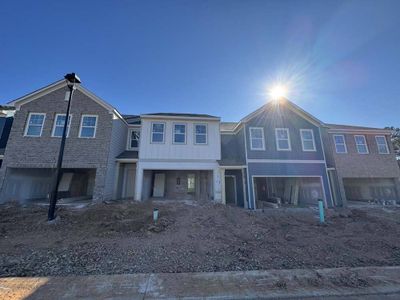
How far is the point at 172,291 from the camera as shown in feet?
11.0

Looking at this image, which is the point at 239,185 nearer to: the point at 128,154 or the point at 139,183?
the point at 139,183

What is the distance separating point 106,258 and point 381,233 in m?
10.3

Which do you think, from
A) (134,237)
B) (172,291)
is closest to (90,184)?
(134,237)

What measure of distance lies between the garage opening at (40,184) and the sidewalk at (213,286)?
433 inches

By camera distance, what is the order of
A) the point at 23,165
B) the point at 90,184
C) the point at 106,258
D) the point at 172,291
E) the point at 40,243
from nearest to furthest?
1. the point at 172,291
2. the point at 106,258
3. the point at 40,243
4. the point at 23,165
5. the point at 90,184

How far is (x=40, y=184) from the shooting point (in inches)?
538

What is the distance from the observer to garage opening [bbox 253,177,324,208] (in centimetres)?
1335

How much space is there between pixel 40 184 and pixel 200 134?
13.2 meters

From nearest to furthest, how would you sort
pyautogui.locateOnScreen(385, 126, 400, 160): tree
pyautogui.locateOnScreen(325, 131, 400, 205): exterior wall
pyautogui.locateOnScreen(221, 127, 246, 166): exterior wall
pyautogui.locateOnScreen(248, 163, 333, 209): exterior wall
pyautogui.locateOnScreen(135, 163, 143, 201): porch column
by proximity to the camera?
pyautogui.locateOnScreen(135, 163, 143, 201): porch column < pyautogui.locateOnScreen(248, 163, 333, 209): exterior wall < pyautogui.locateOnScreen(221, 127, 246, 166): exterior wall < pyautogui.locateOnScreen(325, 131, 400, 205): exterior wall < pyautogui.locateOnScreen(385, 126, 400, 160): tree

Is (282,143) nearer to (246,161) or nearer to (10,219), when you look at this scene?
(246,161)

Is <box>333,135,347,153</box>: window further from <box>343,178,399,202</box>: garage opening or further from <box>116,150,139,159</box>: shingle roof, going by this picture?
<box>116,150,139,159</box>: shingle roof

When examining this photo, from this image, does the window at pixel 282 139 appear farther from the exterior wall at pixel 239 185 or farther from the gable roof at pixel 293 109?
the exterior wall at pixel 239 185

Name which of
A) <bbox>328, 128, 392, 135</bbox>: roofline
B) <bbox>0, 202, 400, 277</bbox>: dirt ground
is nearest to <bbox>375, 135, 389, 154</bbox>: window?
<bbox>328, 128, 392, 135</bbox>: roofline

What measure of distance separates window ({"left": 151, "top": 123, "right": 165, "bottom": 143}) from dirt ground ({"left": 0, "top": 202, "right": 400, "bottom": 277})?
16.7 ft
